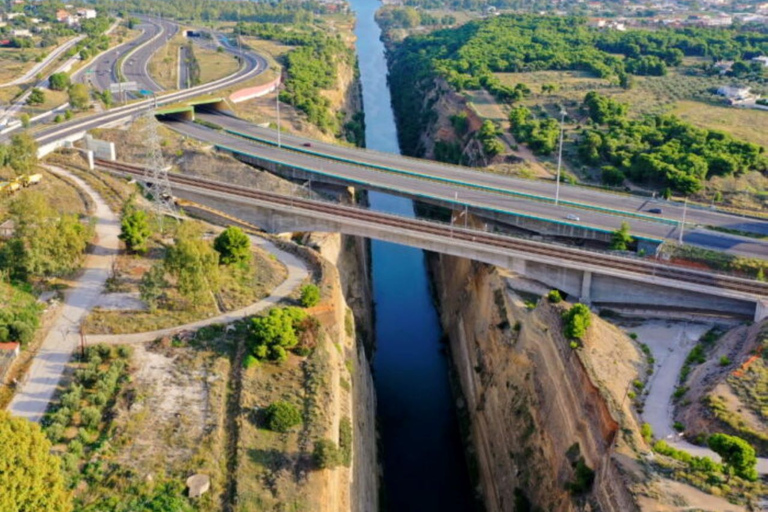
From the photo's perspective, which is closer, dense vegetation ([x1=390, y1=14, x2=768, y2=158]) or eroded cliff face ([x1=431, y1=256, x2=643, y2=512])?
eroded cliff face ([x1=431, y1=256, x2=643, y2=512])

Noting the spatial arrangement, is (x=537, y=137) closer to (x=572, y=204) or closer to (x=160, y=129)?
(x=572, y=204)

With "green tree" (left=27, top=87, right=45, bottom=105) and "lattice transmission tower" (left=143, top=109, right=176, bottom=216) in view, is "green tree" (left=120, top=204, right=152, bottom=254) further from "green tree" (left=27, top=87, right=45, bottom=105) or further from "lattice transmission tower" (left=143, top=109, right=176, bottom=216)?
"green tree" (left=27, top=87, right=45, bottom=105)

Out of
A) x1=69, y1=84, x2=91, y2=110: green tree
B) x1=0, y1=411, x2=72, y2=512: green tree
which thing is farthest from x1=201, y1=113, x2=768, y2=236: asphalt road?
x1=0, y1=411, x2=72, y2=512: green tree

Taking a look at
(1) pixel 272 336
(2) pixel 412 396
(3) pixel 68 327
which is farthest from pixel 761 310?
(3) pixel 68 327

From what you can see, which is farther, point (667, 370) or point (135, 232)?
point (135, 232)

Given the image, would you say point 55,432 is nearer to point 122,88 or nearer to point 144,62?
point 122,88

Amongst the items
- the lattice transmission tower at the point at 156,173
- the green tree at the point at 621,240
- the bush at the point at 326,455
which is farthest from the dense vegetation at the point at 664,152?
the bush at the point at 326,455

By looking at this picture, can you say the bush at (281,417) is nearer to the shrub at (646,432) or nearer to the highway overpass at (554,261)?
the shrub at (646,432)
